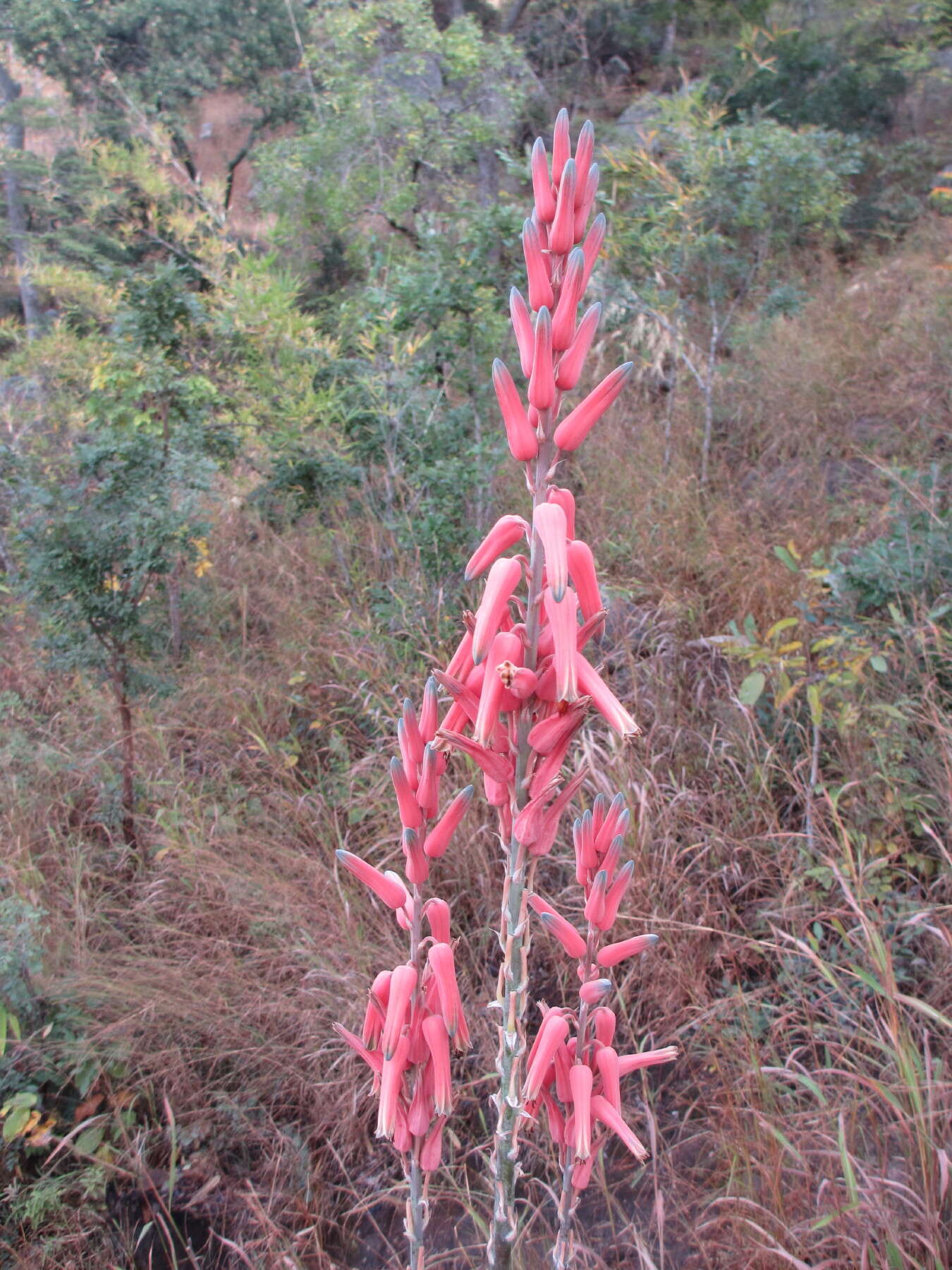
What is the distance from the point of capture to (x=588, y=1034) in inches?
43.8

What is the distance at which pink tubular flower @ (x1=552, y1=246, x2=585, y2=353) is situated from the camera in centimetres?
87

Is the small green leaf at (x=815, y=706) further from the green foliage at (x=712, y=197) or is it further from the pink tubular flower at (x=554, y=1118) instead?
the green foliage at (x=712, y=197)

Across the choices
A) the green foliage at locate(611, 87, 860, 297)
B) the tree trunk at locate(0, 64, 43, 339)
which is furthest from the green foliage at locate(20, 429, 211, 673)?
the tree trunk at locate(0, 64, 43, 339)

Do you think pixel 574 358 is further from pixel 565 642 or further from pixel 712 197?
pixel 712 197

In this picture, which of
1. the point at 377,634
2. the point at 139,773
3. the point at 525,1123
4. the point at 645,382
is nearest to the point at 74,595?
the point at 139,773

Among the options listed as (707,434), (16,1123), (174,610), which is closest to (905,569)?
(707,434)

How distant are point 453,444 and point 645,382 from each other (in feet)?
11.0

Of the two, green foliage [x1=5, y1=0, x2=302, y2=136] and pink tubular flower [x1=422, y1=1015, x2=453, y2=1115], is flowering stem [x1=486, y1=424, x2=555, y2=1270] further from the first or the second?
green foliage [x1=5, y1=0, x2=302, y2=136]

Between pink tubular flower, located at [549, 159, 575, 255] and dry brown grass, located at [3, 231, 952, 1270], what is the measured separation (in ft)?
5.67

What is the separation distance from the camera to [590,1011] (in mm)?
1104

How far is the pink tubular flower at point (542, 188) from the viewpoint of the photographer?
92 centimetres

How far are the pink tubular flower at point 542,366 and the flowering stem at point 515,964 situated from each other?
0.07 feet

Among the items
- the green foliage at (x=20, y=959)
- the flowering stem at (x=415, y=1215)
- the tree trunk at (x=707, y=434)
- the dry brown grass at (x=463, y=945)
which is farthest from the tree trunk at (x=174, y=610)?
the tree trunk at (x=707, y=434)

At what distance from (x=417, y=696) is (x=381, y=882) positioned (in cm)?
216
